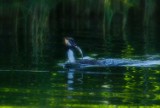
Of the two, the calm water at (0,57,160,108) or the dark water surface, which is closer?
the calm water at (0,57,160,108)

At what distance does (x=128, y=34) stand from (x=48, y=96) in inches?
912

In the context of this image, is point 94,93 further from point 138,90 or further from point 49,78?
point 49,78

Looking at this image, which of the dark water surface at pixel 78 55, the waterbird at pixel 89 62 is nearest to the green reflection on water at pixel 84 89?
the dark water surface at pixel 78 55

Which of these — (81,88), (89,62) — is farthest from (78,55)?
(81,88)

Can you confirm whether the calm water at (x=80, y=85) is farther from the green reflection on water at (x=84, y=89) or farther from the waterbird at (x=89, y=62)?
the waterbird at (x=89, y=62)

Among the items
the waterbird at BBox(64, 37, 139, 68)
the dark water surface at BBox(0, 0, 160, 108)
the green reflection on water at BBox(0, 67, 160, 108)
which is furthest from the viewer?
the waterbird at BBox(64, 37, 139, 68)

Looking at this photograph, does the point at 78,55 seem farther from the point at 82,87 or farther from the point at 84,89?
the point at 84,89

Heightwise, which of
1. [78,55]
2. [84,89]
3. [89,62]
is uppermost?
[78,55]

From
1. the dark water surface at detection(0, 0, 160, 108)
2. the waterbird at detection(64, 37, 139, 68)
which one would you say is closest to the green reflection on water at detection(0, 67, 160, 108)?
the dark water surface at detection(0, 0, 160, 108)

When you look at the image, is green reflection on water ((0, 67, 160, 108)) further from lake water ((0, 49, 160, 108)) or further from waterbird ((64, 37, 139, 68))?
waterbird ((64, 37, 139, 68))

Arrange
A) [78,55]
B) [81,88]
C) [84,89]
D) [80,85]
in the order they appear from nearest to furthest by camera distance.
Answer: [84,89]
[81,88]
[80,85]
[78,55]

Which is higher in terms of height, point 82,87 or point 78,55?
point 78,55

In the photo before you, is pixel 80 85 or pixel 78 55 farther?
pixel 78 55

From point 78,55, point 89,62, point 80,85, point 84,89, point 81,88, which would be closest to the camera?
point 84,89
